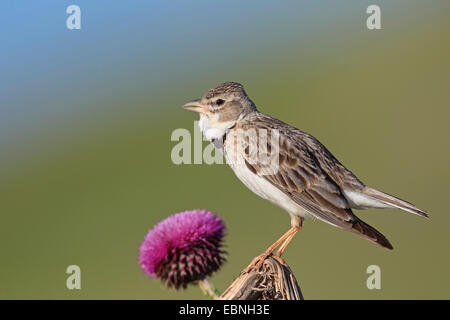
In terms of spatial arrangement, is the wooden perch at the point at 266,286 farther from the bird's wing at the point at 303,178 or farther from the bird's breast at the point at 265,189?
the bird's breast at the point at 265,189

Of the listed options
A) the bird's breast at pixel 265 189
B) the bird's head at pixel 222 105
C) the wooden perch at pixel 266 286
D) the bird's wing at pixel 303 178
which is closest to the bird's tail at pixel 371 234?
the bird's wing at pixel 303 178

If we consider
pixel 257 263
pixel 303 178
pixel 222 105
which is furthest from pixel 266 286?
pixel 222 105

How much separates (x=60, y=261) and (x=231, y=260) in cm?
548

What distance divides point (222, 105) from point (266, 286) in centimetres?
349

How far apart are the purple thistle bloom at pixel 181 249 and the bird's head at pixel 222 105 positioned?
7.35 ft

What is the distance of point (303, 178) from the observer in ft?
25.3

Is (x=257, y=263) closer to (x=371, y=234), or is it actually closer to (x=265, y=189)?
(x=371, y=234)

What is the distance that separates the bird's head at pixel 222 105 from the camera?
8.51 m

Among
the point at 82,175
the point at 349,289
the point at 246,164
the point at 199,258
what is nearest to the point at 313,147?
the point at 246,164

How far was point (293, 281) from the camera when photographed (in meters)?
5.67

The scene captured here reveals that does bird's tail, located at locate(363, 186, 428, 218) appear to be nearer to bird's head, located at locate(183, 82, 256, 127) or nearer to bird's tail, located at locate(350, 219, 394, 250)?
bird's tail, located at locate(350, 219, 394, 250)

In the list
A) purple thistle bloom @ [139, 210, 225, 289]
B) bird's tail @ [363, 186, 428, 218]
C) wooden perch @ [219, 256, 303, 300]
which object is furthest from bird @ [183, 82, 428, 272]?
wooden perch @ [219, 256, 303, 300]

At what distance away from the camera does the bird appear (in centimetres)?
750

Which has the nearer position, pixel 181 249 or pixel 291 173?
pixel 181 249
